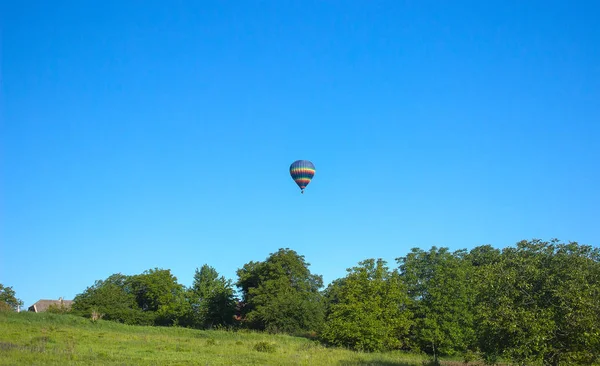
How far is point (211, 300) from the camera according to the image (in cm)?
8594

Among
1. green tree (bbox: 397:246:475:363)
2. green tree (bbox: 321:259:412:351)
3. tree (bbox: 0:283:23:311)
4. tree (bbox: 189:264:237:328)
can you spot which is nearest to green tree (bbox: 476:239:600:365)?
green tree (bbox: 321:259:412:351)

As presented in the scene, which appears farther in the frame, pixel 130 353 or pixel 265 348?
pixel 265 348

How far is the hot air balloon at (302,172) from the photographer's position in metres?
59.9

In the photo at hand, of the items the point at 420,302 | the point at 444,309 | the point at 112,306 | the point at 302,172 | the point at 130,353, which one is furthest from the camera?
the point at 112,306

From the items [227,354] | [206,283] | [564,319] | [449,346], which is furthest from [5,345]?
[206,283]

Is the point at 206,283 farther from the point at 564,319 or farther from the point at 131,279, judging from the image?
the point at 564,319

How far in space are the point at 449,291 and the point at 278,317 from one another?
25.7 metres

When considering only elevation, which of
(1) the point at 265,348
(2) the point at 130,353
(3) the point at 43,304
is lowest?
(2) the point at 130,353

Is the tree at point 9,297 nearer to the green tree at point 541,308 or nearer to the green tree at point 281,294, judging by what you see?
the green tree at point 281,294

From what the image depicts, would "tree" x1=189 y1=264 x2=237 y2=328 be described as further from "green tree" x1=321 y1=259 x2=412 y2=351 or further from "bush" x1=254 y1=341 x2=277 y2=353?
"bush" x1=254 y1=341 x2=277 y2=353

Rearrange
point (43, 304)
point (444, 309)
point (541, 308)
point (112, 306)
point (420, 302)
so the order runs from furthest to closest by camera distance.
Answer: point (43, 304)
point (112, 306)
point (420, 302)
point (444, 309)
point (541, 308)

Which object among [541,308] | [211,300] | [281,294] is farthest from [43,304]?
[541,308]

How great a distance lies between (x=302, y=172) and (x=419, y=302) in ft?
63.5

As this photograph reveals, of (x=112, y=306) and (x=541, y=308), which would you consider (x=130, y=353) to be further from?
(x=112, y=306)
